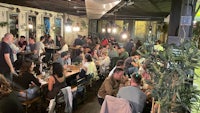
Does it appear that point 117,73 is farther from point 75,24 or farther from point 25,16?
point 75,24

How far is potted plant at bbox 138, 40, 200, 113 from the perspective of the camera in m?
2.04

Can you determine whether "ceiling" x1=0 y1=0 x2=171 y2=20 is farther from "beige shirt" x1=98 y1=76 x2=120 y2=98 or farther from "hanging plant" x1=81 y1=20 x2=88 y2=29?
"hanging plant" x1=81 y1=20 x2=88 y2=29

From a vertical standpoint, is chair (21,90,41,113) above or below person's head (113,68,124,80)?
below

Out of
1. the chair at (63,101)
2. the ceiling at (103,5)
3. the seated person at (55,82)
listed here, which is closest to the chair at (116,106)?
the chair at (63,101)

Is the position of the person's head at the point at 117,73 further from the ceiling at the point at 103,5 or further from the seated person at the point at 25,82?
the seated person at the point at 25,82

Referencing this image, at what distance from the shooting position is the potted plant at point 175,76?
2037 millimetres

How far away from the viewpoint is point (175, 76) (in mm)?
2104

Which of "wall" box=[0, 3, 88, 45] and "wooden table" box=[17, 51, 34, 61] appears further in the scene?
"wall" box=[0, 3, 88, 45]

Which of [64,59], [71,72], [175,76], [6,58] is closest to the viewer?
[175,76]

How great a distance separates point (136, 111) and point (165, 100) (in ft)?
3.33

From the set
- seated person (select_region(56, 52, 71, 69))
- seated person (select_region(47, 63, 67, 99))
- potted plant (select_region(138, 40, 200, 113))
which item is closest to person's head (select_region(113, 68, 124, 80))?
seated person (select_region(47, 63, 67, 99))

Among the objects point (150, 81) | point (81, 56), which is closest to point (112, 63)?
point (81, 56)

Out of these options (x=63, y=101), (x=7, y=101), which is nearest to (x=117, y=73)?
(x=63, y=101)

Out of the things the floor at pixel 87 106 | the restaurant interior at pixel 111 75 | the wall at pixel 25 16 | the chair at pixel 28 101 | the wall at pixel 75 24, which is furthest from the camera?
the wall at pixel 75 24
